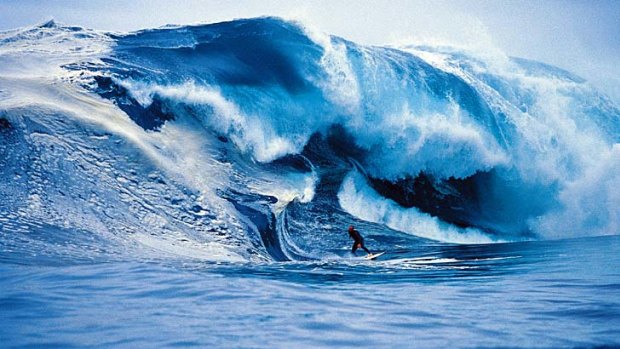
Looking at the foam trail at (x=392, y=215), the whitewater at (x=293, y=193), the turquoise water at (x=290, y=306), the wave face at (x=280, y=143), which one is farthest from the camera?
the foam trail at (x=392, y=215)

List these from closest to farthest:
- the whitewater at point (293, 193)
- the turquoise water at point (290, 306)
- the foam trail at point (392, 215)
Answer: the turquoise water at point (290, 306) < the whitewater at point (293, 193) < the foam trail at point (392, 215)

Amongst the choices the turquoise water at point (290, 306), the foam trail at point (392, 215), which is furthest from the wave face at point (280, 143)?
the turquoise water at point (290, 306)

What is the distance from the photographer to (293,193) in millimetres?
11617

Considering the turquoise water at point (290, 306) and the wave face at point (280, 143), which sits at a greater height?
the wave face at point (280, 143)

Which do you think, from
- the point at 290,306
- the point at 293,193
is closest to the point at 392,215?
the point at 293,193

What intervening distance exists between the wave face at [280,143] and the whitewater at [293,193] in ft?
0.17

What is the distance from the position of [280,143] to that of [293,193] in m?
1.84

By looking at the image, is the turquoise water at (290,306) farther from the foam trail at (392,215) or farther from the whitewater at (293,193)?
the foam trail at (392,215)

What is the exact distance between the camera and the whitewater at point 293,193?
13.6ft

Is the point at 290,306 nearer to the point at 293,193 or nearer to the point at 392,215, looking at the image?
the point at 293,193

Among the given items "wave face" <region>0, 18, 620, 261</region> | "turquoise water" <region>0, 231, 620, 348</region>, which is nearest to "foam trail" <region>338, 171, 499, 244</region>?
"wave face" <region>0, 18, 620, 261</region>

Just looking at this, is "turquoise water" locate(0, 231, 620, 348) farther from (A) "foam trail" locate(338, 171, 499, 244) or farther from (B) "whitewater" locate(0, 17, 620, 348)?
(A) "foam trail" locate(338, 171, 499, 244)

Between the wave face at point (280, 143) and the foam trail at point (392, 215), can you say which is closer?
the wave face at point (280, 143)

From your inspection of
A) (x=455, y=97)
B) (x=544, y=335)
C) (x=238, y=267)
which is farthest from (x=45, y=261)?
(x=455, y=97)
